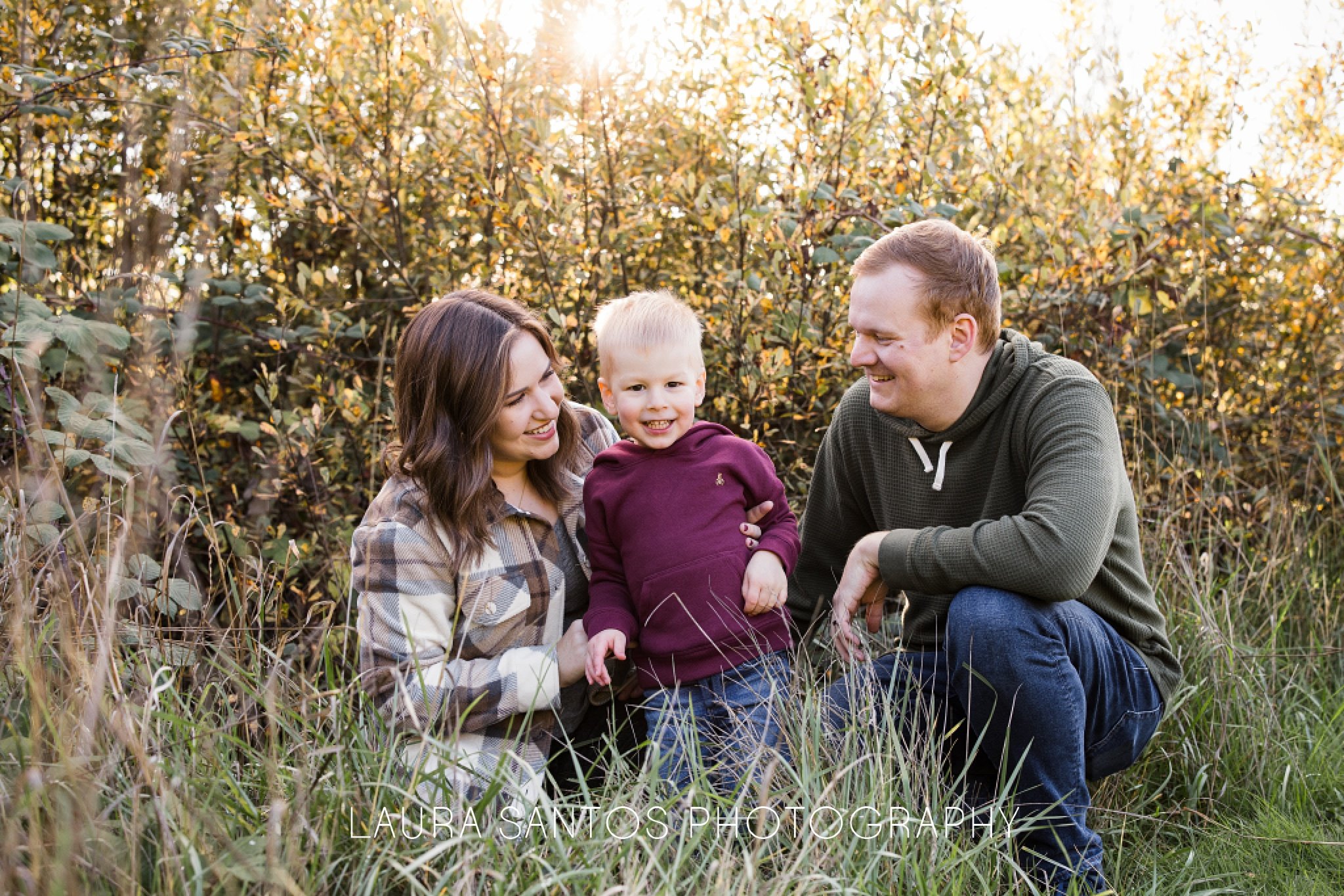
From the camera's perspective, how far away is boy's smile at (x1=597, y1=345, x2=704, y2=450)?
2.38m

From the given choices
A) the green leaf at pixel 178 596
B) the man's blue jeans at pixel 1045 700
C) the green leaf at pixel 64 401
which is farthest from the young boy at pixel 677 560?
the green leaf at pixel 64 401

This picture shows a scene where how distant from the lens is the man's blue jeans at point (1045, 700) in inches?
86.0

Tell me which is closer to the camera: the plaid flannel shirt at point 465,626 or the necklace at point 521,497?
the plaid flannel shirt at point 465,626

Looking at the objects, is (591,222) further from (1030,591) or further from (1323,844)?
→ (1323,844)

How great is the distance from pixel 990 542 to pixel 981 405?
378mm

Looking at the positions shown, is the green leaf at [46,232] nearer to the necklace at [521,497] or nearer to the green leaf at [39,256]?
the green leaf at [39,256]

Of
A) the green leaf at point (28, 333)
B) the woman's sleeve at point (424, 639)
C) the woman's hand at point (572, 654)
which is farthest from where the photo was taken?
the green leaf at point (28, 333)

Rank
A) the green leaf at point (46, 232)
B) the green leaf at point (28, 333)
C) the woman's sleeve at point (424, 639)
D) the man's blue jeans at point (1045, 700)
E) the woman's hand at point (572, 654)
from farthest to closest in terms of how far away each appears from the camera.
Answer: the green leaf at point (46, 232), the green leaf at point (28, 333), the woman's hand at point (572, 654), the woman's sleeve at point (424, 639), the man's blue jeans at point (1045, 700)

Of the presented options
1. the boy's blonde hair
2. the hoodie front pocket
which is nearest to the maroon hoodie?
the hoodie front pocket

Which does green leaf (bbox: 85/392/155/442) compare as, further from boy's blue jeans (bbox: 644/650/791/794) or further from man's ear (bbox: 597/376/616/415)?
boy's blue jeans (bbox: 644/650/791/794)

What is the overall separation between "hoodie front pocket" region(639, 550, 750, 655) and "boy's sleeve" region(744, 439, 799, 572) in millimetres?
135

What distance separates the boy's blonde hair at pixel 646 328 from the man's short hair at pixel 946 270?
447 millimetres

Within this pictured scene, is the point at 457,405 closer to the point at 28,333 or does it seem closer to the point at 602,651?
the point at 602,651

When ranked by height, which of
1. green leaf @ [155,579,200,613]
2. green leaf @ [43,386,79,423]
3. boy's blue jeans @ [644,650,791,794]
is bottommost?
boy's blue jeans @ [644,650,791,794]
